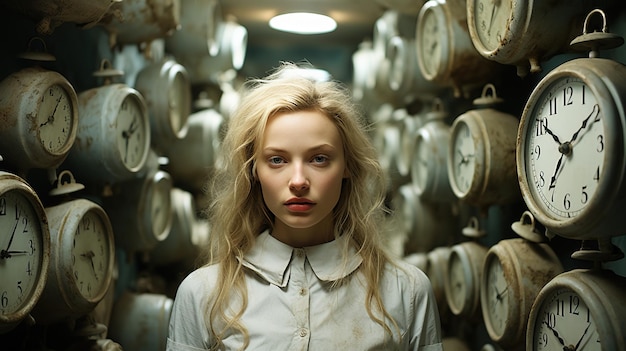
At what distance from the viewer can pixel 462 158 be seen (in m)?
2.92

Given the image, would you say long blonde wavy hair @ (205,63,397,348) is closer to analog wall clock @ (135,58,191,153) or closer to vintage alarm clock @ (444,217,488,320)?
vintage alarm clock @ (444,217,488,320)

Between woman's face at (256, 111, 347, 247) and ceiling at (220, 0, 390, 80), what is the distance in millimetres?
2977

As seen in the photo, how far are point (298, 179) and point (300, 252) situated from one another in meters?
0.26

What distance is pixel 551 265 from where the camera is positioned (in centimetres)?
229

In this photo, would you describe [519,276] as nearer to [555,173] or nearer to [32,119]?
[555,173]

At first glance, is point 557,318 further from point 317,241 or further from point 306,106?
point 306,106

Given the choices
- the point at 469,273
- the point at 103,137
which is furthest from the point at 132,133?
the point at 469,273

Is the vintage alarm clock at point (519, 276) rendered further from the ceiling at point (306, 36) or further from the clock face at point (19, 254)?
the ceiling at point (306, 36)

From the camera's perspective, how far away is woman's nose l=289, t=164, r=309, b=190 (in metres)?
1.89

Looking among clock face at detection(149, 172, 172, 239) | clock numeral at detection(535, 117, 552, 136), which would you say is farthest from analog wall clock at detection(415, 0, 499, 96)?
clock face at detection(149, 172, 172, 239)

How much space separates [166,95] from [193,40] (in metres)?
0.83

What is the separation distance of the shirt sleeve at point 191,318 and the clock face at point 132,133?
3.13 feet

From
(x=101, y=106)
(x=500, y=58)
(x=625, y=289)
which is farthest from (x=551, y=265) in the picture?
(x=101, y=106)

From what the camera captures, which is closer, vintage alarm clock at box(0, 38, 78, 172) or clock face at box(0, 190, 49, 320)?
clock face at box(0, 190, 49, 320)
